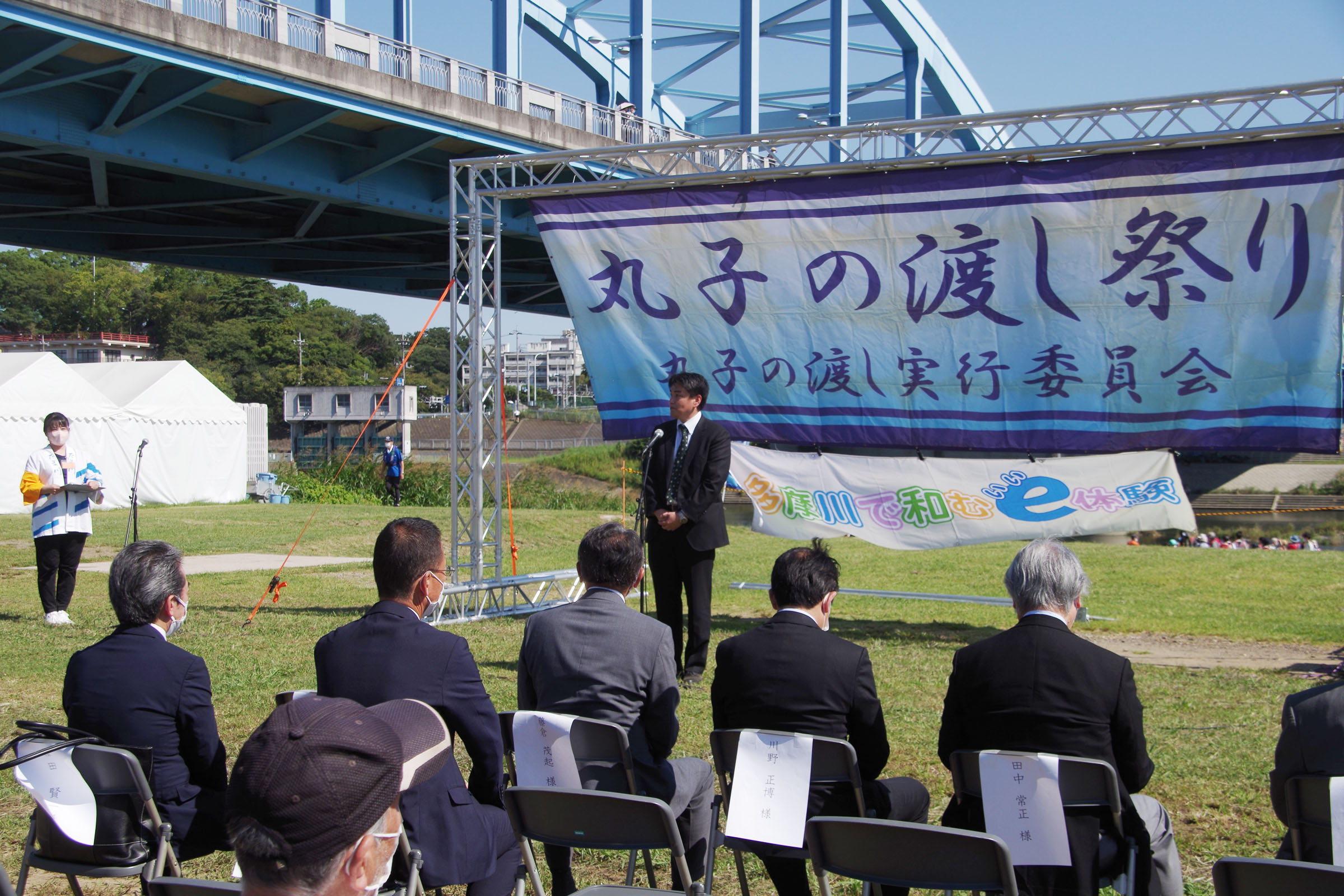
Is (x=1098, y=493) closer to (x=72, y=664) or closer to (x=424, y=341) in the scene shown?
(x=72, y=664)

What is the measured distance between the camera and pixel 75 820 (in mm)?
2723

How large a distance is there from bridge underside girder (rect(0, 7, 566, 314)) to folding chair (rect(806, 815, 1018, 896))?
35.3ft

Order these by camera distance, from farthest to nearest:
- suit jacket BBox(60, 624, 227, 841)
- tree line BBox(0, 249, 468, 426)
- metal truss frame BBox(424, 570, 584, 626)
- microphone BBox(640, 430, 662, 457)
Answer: tree line BBox(0, 249, 468, 426) → metal truss frame BBox(424, 570, 584, 626) → microphone BBox(640, 430, 662, 457) → suit jacket BBox(60, 624, 227, 841)

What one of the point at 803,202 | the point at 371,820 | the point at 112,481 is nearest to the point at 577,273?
the point at 803,202

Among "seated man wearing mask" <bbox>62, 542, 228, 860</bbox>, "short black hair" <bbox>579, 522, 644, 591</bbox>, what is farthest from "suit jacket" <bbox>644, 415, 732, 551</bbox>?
"seated man wearing mask" <bbox>62, 542, 228, 860</bbox>

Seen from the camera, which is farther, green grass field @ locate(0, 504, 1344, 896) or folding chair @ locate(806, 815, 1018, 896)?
green grass field @ locate(0, 504, 1344, 896)

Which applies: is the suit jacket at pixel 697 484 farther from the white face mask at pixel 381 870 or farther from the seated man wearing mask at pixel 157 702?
the white face mask at pixel 381 870

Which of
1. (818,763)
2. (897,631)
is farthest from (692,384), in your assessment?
(818,763)

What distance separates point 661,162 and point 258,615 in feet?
16.5

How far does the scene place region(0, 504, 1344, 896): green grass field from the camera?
14.3 ft

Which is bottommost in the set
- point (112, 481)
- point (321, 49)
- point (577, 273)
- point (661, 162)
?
point (112, 481)

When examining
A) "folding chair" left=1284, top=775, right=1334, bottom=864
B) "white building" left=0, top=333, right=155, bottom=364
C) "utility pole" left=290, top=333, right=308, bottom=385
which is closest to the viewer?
"folding chair" left=1284, top=775, right=1334, bottom=864

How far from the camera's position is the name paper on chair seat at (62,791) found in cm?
268

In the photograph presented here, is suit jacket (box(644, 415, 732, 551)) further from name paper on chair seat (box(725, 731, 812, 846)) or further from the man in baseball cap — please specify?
the man in baseball cap
